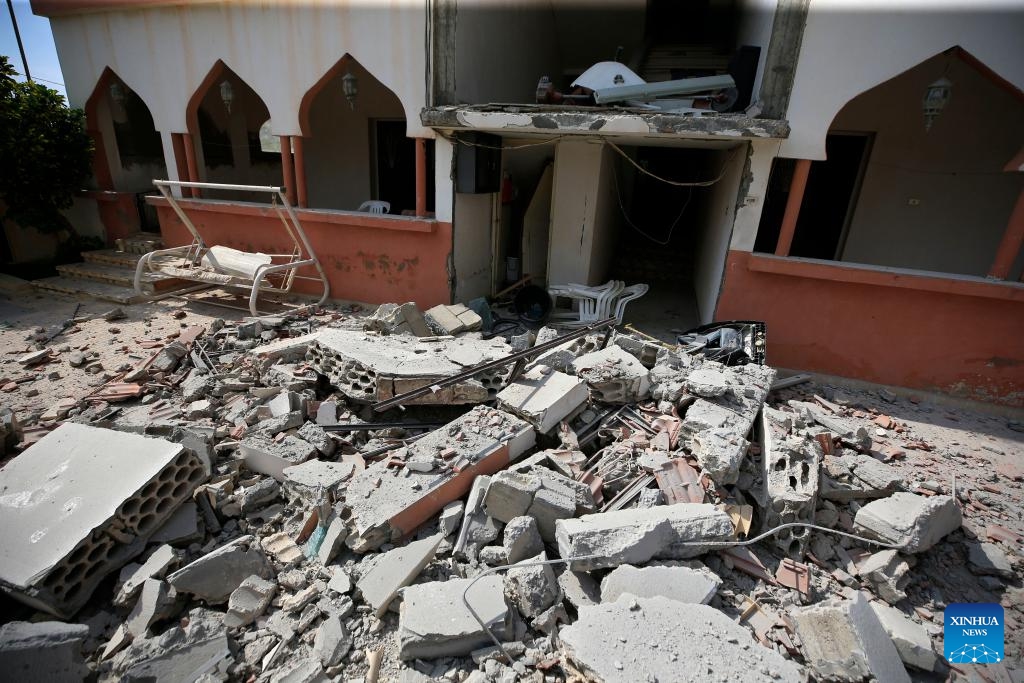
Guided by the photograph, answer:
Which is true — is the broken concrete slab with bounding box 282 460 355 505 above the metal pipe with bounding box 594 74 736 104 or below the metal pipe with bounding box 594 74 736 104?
below

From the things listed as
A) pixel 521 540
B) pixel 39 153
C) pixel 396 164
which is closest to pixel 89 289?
pixel 39 153

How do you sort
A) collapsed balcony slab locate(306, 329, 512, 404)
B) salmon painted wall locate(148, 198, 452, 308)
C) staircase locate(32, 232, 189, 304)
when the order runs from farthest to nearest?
staircase locate(32, 232, 189, 304) < salmon painted wall locate(148, 198, 452, 308) < collapsed balcony slab locate(306, 329, 512, 404)

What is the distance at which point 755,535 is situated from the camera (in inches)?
129

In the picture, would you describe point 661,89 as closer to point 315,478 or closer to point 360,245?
point 360,245

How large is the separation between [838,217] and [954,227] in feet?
4.89

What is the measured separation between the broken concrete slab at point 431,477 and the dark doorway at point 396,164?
7.23 meters

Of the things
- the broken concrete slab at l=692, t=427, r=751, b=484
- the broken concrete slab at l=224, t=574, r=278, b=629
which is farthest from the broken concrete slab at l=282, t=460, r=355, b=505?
the broken concrete slab at l=692, t=427, r=751, b=484

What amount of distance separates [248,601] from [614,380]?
3.16 m

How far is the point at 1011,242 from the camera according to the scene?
492 centimetres

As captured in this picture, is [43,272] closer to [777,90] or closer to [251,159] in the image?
[251,159]

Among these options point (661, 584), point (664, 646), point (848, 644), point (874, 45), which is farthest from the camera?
point (874, 45)

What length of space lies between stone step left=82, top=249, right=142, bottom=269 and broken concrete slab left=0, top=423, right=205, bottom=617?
666cm

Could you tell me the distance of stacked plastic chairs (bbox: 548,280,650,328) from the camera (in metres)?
6.94

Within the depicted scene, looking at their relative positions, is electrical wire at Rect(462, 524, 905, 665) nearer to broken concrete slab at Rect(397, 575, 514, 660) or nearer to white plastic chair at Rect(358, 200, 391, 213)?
broken concrete slab at Rect(397, 575, 514, 660)
